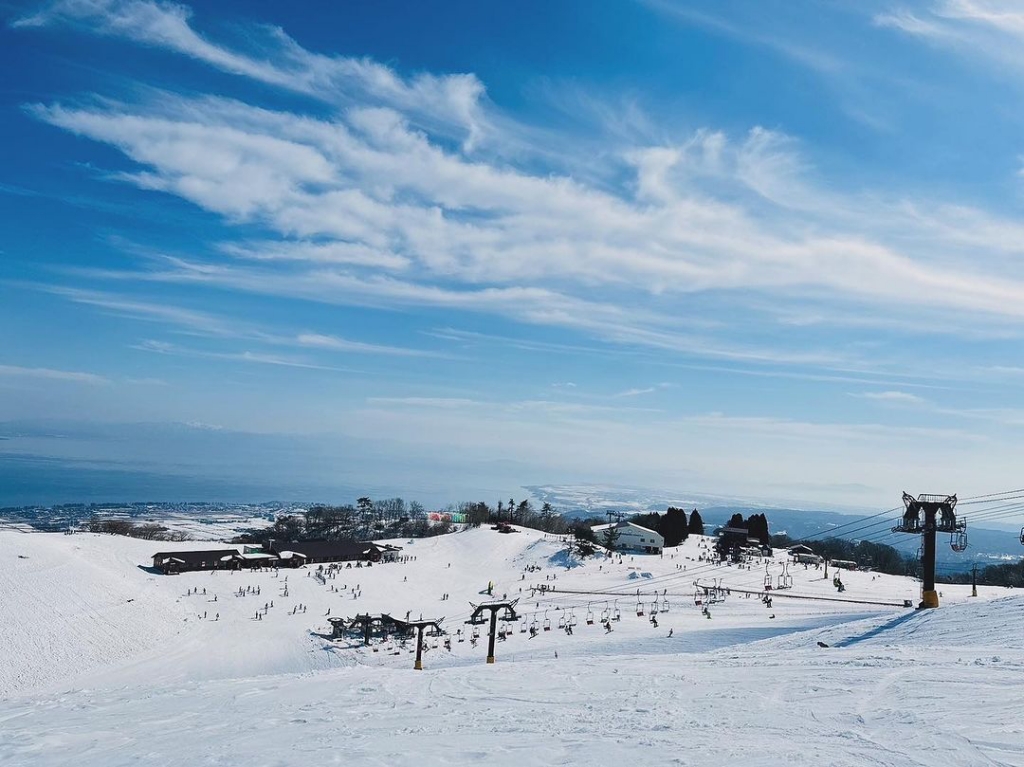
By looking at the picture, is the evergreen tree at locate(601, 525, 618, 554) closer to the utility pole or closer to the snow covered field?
the snow covered field

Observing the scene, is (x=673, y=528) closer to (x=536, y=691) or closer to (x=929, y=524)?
(x=929, y=524)

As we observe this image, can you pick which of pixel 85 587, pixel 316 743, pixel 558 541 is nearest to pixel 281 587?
pixel 85 587

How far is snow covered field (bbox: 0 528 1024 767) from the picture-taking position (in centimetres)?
931

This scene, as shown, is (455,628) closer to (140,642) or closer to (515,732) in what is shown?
(140,642)

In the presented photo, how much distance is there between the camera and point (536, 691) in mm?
13898

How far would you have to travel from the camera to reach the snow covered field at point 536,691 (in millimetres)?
9312

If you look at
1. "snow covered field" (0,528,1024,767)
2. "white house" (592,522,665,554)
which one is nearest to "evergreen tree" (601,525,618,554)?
"white house" (592,522,665,554)

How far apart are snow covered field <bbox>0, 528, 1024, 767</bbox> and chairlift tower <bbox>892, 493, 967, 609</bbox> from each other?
14.1 ft

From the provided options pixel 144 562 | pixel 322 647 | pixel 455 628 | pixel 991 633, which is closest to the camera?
pixel 991 633

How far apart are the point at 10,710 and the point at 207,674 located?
1328 centimetres

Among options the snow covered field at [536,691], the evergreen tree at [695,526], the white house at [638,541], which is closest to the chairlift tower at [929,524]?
the snow covered field at [536,691]

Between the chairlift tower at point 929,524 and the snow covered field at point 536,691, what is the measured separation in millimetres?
4300

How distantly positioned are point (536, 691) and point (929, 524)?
22213 mm

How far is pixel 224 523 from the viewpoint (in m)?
153
